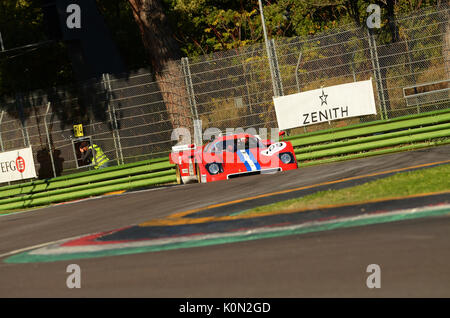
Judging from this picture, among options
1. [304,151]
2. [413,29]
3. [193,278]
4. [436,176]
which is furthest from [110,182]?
[193,278]

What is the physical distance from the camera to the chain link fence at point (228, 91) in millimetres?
14922

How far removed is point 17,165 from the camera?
55.5 feet

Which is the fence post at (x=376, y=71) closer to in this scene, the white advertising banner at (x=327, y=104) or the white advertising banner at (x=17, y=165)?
the white advertising banner at (x=327, y=104)

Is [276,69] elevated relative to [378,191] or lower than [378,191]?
elevated

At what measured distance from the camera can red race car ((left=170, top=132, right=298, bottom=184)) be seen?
14.1 meters

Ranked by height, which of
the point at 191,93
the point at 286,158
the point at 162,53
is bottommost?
the point at 286,158

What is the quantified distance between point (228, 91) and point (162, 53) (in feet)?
12.6

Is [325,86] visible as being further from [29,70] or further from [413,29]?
[29,70]

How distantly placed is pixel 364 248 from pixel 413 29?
34.1ft

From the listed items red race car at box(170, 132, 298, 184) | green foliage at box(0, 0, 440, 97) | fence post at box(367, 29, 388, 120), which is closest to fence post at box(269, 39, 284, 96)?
red race car at box(170, 132, 298, 184)

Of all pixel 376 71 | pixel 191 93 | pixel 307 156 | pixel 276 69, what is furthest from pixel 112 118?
pixel 376 71

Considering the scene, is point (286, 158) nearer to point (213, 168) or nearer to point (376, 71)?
point (213, 168)

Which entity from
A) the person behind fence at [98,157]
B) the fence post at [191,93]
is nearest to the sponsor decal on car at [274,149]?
the fence post at [191,93]

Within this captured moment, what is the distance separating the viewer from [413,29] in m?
14.7
